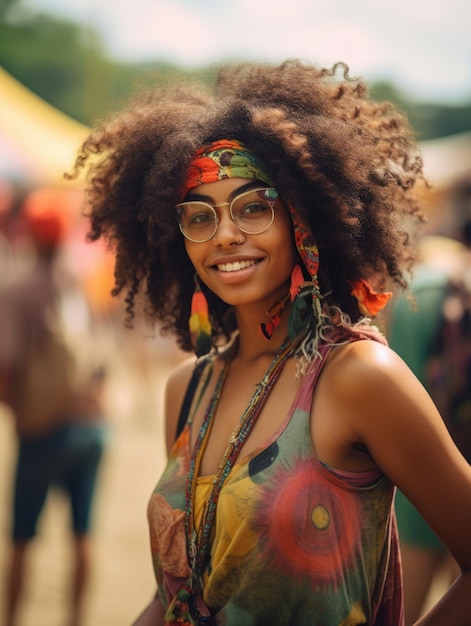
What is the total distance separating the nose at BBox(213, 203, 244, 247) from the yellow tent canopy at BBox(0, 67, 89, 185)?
1072 centimetres

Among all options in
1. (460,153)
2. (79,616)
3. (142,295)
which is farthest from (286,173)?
(460,153)

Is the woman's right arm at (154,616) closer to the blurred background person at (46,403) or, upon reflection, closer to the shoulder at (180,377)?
the shoulder at (180,377)

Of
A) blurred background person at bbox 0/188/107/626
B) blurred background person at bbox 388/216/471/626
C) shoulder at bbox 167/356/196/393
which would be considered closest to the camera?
shoulder at bbox 167/356/196/393

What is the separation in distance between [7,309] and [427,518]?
3.36 m

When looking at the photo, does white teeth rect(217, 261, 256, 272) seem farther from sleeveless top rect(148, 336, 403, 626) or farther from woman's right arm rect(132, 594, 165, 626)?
woman's right arm rect(132, 594, 165, 626)

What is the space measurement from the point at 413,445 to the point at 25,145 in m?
11.7

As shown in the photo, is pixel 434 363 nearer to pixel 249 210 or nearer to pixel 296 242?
pixel 296 242

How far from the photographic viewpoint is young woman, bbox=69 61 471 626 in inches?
79.4

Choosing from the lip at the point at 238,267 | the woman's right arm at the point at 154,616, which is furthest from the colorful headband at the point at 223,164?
the woman's right arm at the point at 154,616

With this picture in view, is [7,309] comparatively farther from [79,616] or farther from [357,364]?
[357,364]

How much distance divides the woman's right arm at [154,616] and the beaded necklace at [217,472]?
305 millimetres

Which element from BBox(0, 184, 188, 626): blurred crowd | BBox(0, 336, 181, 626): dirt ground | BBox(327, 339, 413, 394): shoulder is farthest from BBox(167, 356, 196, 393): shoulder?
BBox(0, 336, 181, 626): dirt ground

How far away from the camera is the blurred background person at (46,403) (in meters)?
4.71

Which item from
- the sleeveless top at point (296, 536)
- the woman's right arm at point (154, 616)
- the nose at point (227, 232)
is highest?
the nose at point (227, 232)
